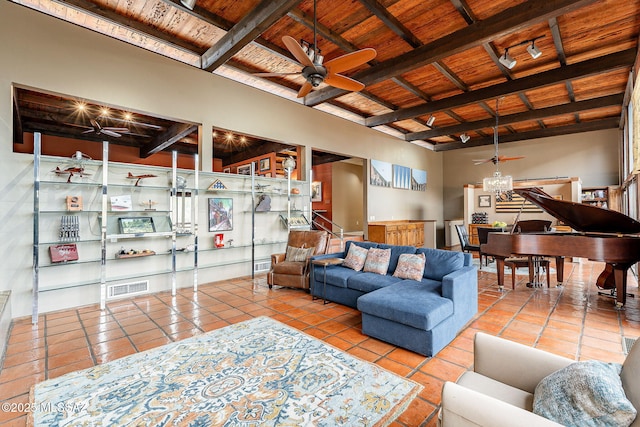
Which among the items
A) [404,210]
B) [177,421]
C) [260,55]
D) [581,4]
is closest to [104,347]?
[177,421]

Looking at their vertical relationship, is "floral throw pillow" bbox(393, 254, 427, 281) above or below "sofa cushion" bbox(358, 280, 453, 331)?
above

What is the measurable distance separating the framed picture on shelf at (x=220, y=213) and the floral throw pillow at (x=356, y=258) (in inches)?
97.1

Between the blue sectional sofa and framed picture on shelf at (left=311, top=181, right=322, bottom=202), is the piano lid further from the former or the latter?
framed picture on shelf at (left=311, top=181, right=322, bottom=202)

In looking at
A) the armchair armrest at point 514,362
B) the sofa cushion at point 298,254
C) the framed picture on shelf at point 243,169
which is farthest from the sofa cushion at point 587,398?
the framed picture on shelf at point 243,169

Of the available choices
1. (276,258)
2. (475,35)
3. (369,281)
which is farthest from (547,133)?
(276,258)

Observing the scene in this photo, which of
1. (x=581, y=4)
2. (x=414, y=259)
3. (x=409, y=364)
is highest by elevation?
(x=581, y=4)

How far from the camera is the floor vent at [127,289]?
4219 millimetres

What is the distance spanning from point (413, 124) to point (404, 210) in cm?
276

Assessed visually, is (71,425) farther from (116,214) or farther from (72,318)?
(116,214)

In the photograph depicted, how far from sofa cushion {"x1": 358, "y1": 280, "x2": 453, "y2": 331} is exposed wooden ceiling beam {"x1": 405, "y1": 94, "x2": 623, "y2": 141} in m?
6.79

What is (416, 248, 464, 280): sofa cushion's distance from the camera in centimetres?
353

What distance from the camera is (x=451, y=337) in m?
2.94

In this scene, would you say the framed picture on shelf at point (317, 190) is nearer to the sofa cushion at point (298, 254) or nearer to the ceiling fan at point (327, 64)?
the sofa cushion at point (298, 254)

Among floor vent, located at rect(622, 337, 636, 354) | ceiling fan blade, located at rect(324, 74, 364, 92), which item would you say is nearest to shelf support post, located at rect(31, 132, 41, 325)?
ceiling fan blade, located at rect(324, 74, 364, 92)
